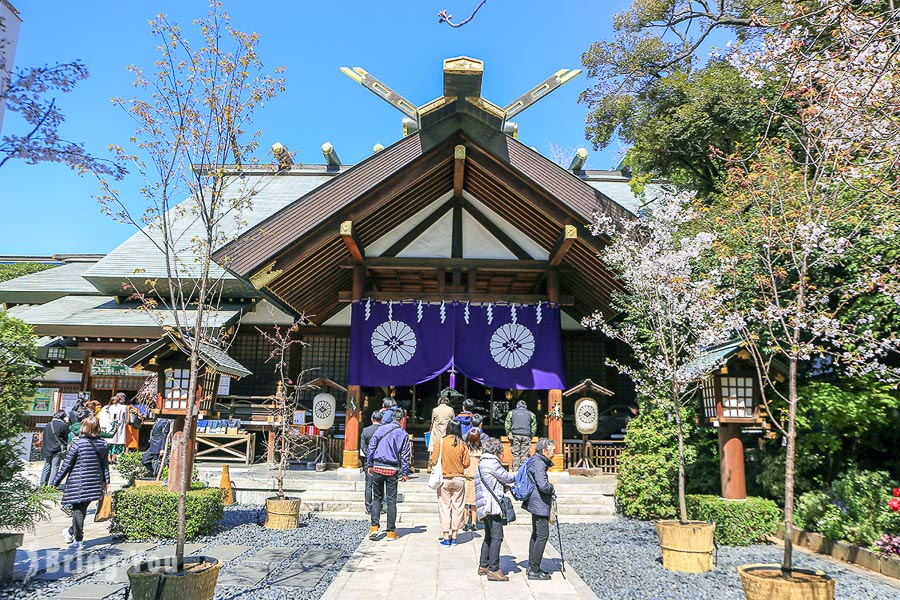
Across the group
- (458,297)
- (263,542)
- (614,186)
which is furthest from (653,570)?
(614,186)

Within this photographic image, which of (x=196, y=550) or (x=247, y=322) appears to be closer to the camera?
(x=196, y=550)

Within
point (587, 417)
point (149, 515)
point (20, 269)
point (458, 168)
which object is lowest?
point (149, 515)

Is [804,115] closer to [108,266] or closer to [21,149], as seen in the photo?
[21,149]

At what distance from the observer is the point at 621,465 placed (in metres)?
9.38

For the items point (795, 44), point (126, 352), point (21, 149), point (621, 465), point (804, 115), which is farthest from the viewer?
point (126, 352)

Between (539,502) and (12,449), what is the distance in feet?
17.7

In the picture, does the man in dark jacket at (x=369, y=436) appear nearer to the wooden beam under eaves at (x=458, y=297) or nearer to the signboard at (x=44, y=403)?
the wooden beam under eaves at (x=458, y=297)

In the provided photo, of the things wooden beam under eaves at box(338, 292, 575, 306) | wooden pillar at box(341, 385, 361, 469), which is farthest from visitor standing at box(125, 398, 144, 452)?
wooden beam under eaves at box(338, 292, 575, 306)

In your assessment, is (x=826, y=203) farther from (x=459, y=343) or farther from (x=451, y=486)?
(x=459, y=343)

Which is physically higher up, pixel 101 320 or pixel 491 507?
pixel 101 320

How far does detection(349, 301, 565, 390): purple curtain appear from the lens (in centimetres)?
1250

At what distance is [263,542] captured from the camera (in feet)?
24.5

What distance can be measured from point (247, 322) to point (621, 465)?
1069 centimetres

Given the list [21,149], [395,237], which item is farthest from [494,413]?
[21,149]
